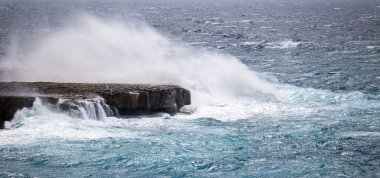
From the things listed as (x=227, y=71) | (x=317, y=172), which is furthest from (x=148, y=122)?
(x=227, y=71)

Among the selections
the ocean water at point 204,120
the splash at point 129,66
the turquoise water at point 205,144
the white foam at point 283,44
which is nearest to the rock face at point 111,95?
the ocean water at point 204,120

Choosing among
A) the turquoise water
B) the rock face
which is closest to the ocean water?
the turquoise water

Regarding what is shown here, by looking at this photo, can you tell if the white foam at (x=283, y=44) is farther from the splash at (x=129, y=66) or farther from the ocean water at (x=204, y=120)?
the splash at (x=129, y=66)

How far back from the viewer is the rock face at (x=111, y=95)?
1046 inches

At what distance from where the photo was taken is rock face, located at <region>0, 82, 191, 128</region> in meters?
26.6

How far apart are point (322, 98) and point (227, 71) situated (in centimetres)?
862

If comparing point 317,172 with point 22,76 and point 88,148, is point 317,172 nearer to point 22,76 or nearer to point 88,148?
point 88,148

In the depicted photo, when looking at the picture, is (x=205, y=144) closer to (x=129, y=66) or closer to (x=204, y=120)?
(x=204, y=120)

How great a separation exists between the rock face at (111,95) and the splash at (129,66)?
10.9 feet

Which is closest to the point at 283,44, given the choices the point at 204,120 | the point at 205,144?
the point at 204,120

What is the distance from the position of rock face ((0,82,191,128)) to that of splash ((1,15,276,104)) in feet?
10.9

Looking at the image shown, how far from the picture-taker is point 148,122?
1048 inches

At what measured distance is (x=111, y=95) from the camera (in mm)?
27781

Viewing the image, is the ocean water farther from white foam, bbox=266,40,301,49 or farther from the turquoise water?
white foam, bbox=266,40,301,49
